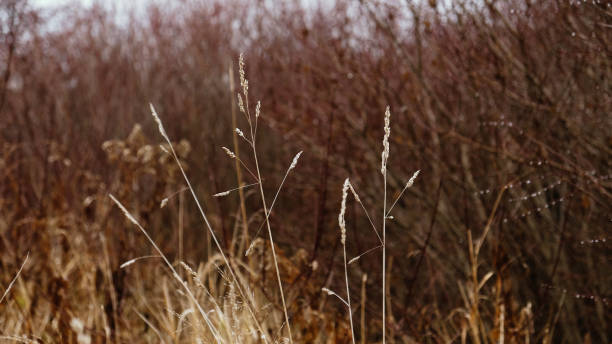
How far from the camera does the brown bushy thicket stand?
2.28 metres

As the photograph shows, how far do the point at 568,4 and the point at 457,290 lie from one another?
1.77 meters

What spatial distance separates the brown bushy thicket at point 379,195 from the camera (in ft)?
7.47

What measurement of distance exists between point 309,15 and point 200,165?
5.86ft

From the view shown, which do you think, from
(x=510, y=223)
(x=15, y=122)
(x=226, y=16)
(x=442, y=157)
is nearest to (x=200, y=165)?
(x=15, y=122)

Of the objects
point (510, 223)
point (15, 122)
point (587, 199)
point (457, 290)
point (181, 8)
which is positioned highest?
point (181, 8)

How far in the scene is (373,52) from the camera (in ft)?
12.1

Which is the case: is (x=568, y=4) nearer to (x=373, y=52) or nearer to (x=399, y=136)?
(x=399, y=136)

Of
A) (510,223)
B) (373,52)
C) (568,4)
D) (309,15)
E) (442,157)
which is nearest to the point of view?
(568,4)

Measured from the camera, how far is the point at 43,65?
22.8 ft

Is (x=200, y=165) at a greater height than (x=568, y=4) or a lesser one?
lesser

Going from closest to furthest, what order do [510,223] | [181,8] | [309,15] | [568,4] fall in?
[568,4], [510,223], [309,15], [181,8]

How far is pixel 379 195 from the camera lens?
379cm

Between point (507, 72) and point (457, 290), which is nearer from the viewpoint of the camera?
point (507, 72)

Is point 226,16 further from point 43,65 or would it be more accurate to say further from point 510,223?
point 510,223
